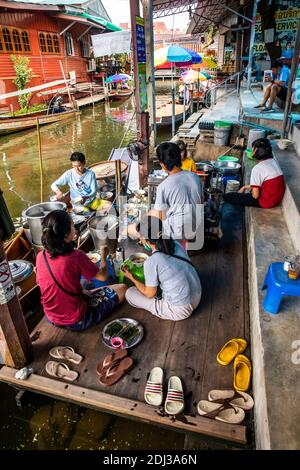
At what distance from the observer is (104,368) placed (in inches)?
119

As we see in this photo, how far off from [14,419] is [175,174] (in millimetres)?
3515

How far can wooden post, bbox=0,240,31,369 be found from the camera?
2760mm

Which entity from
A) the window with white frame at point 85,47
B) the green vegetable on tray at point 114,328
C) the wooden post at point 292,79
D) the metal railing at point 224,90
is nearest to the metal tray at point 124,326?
the green vegetable on tray at point 114,328

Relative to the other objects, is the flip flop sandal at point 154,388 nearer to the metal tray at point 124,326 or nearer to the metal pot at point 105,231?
the metal tray at point 124,326

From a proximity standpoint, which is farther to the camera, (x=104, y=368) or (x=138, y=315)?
(x=138, y=315)

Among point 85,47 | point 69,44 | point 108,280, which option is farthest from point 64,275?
point 85,47

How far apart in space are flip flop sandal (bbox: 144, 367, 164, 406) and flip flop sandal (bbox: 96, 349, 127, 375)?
360 mm

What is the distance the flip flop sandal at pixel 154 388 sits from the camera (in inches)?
107

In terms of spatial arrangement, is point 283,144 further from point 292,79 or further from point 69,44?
point 69,44

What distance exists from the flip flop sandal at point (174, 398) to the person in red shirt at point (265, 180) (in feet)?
10.7

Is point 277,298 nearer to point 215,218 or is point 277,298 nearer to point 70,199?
point 215,218

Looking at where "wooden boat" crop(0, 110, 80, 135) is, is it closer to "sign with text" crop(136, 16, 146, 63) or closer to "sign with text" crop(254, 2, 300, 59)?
"sign with text" crop(136, 16, 146, 63)

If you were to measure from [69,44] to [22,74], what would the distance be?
29.2 feet

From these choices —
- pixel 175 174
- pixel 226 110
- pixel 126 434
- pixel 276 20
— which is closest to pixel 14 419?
pixel 126 434
